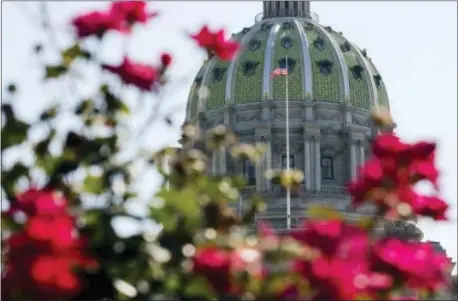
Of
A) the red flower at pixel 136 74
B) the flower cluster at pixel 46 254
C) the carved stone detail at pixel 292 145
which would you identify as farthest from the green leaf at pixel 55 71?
the carved stone detail at pixel 292 145

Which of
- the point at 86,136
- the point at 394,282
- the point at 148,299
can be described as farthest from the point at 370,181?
the point at 86,136

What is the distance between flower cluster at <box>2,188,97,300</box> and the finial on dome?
8476 centimetres

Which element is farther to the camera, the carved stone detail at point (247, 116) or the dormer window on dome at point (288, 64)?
the dormer window on dome at point (288, 64)

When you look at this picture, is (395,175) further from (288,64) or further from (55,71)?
(288,64)

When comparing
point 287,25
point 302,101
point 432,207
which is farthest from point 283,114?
point 432,207

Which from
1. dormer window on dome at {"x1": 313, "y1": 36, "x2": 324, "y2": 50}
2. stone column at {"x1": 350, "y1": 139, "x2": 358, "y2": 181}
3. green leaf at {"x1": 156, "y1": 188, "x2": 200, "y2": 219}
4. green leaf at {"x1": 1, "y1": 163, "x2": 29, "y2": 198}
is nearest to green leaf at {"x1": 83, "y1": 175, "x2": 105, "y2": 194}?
green leaf at {"x1": 1, "y1": 163, "x2": 29, "y2": 198}

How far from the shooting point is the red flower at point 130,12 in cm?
712

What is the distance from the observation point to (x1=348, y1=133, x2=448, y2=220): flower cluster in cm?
638

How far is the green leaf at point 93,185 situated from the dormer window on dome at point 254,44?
77121 millimetres

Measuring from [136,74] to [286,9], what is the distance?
8416 cm

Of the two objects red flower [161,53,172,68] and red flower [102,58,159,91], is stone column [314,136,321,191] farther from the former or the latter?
red flower [102,58,159,91]

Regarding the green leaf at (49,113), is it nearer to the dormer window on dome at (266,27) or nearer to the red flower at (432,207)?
the red flower at (432,207)

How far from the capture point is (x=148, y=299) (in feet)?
20.9

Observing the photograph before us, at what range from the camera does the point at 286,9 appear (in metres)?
90.6
